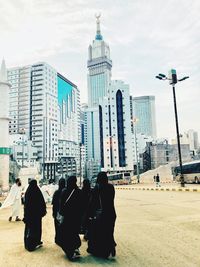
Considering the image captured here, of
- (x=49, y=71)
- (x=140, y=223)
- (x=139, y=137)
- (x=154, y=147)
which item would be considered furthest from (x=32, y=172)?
(x=139, y=137)

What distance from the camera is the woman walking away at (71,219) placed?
5.20 metres

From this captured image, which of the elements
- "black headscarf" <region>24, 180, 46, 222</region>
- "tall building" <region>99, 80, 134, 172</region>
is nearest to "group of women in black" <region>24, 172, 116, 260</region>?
"black headscarf" <region>24, 180, 46, 222</region>

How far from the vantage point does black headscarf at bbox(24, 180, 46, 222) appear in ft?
20.9

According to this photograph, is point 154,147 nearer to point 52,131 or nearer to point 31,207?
point 52,131

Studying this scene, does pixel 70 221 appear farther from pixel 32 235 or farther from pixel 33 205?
pixel 33 205

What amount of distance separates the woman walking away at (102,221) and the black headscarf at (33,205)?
1574 millimetres

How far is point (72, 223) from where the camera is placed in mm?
5387

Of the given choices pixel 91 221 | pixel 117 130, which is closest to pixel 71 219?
pixel 91 221

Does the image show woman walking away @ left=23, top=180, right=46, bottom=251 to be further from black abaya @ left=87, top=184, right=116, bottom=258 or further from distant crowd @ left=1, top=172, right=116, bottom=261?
black abaya @ left=87, top=184, right=116, bottom=258

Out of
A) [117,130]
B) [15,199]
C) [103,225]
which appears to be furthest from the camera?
[117,130]

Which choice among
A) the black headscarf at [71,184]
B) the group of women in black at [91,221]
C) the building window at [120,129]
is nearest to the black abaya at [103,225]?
the group of women in black at [91,221]

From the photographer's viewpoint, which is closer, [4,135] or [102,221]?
[102,221]

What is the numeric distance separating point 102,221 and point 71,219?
624 mm

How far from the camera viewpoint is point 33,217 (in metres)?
6.34
